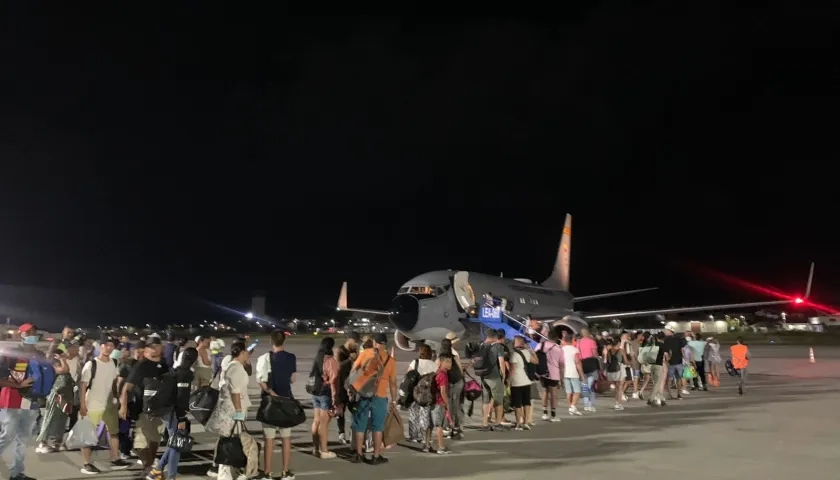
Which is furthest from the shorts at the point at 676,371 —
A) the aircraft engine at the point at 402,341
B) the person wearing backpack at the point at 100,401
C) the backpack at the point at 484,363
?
the person wearing backpack at the point at 100,401

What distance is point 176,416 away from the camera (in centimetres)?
731

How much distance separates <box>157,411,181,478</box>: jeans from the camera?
7000mm

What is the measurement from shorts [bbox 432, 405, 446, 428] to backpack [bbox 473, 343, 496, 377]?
6.33 ft

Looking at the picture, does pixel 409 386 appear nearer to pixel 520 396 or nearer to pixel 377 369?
pixel 377 369

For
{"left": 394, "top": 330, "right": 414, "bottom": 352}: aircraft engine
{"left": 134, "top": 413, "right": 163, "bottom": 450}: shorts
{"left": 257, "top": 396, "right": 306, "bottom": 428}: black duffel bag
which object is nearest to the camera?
{"left": 257, "top": 396, "right": 306, "bottom": 428}: black duffel bag

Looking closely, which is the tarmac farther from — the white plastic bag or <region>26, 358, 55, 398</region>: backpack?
<region>26, 358, 55, 398</region>: backpack

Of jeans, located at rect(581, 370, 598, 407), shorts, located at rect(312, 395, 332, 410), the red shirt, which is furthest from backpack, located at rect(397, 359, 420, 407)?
jeans, located at rect(581, 370, 598, 407)

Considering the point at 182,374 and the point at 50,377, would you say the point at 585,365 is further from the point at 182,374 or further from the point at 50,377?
the point at 50,377

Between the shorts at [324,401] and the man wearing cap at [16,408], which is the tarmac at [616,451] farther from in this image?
the shorts at [324,401]

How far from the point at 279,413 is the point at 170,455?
1238mm

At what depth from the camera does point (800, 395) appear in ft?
51.7

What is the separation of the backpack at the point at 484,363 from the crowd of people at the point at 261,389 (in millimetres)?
17

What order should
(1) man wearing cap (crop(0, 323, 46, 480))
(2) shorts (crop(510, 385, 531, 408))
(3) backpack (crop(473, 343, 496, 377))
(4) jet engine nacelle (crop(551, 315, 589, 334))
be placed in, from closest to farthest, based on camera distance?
1. (1) man wearing cap (crop(0, 323, 46, 480))
2. (3) backpack (crop(473, 343, 496, 377))
3. (2) shorts (crop(510, 385, 531, 408))
4. (4) jet engine nacelle (crop(551, 315, 589, 334))

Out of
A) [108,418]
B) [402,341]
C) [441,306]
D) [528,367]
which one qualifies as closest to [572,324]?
[441,306]
